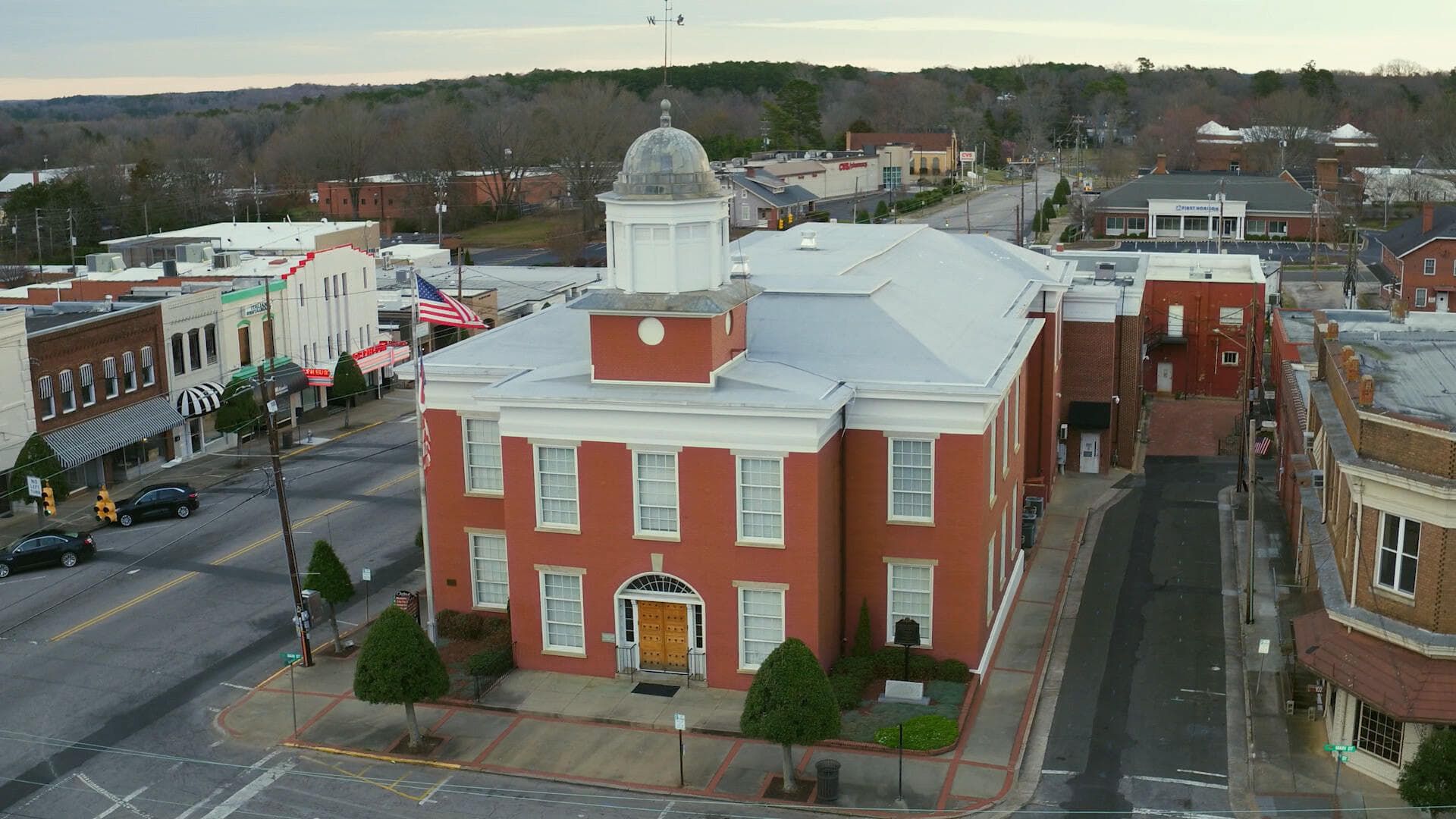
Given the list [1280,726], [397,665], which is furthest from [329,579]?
[1280,726]

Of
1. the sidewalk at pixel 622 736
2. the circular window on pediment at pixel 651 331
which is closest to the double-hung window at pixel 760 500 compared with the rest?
the circular window on pediment at pixel 651 331

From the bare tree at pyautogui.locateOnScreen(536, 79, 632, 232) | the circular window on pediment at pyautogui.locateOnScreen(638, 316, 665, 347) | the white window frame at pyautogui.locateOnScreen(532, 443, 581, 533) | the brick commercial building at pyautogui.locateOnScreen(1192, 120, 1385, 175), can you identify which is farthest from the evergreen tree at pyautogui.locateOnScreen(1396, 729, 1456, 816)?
the brick commercial building at pyautogui.locateOnScreen(1192, 120, 1385, 175)

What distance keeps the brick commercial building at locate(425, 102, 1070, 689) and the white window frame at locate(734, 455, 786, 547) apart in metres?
0.05

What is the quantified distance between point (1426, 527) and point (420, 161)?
135050mm

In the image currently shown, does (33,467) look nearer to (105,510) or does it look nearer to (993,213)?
(105,510)

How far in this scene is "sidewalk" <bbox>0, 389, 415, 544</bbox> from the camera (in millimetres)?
50531

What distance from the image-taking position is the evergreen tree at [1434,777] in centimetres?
2519

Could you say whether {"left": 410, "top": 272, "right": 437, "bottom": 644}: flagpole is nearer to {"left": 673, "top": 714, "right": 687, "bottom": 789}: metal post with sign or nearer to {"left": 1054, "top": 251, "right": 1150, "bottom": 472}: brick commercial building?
{"left": 673, "top": 714, "right": 687, "bottom": 789}: metal post with sign

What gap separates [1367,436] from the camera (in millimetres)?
29078

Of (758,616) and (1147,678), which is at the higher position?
(758,616)

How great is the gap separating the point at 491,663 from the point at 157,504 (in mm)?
21346

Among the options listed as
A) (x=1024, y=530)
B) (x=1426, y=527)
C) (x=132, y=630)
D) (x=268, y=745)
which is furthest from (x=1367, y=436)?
(x=132, y=630)

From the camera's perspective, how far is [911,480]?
114 ft

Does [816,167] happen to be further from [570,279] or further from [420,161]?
[570,279]
